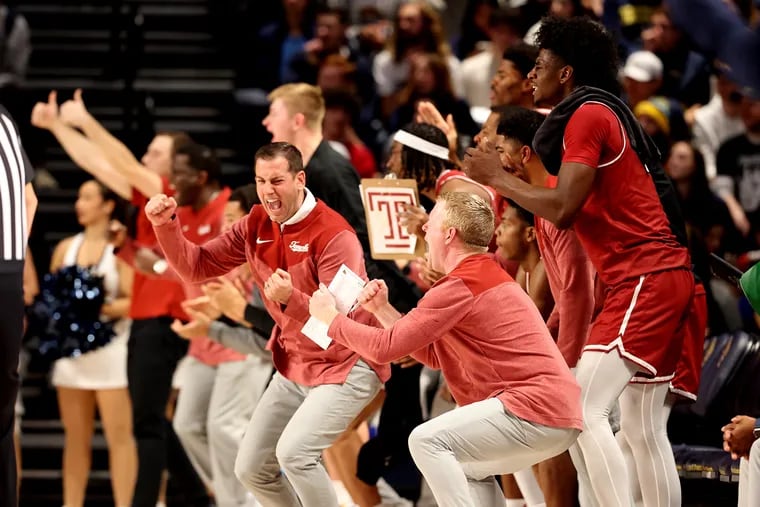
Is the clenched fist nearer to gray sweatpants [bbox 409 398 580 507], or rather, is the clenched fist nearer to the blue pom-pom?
gray sweatpants [bbox 409 398 580 507]

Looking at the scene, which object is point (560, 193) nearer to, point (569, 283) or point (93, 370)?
point (569, 283)

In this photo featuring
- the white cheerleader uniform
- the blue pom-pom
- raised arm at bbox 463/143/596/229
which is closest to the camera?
raised arm at bbox 463/143/596/229

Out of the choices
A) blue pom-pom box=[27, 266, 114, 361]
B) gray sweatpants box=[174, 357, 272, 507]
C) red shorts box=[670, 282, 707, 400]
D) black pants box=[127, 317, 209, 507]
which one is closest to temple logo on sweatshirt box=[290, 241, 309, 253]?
red shorts box=[670, 282, 707, 400]

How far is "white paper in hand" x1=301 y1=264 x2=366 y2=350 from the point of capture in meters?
4.89

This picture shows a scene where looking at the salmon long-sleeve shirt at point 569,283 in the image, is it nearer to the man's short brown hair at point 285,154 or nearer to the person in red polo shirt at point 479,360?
the person in red polo shirt at point 479,360

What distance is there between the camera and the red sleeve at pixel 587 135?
462 cm

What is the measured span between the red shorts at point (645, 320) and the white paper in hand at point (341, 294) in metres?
0.87

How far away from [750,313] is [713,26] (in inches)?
200

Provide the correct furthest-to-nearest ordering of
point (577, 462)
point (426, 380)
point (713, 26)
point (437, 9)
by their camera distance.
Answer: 1. point (437, 9)
2. point (426, 380)
3. point (577, 462)
4. point (713, 26)

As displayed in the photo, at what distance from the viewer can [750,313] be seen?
736 centimetres

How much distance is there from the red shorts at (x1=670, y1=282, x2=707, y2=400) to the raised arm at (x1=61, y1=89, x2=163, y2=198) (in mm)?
3219

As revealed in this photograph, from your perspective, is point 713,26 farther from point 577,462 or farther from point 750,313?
point 750,313

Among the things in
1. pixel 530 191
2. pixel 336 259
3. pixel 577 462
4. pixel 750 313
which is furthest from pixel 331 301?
pixel 750 313

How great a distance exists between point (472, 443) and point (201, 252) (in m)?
1.49
